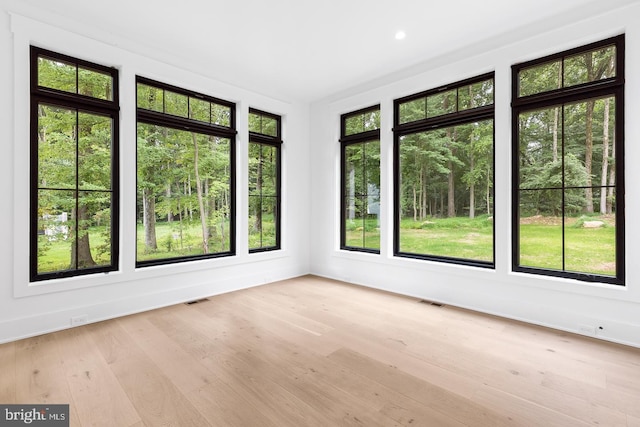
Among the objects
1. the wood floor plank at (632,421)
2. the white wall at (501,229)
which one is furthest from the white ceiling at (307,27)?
the wood floor plank at (632,421)

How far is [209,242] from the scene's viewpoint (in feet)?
16.1

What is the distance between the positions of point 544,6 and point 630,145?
1529mm

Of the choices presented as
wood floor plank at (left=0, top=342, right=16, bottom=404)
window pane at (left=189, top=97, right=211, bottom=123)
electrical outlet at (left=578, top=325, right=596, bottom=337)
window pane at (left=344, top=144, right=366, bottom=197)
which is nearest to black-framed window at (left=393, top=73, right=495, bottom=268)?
window pane at (left=344, top=144, right=366, bottom=197)

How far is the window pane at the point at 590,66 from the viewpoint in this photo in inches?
118

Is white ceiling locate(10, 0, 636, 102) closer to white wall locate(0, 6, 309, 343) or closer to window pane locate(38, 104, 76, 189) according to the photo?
white wall locate(0, 6, 309, 343)

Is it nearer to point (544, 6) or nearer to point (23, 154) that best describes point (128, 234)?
point (23, 154)

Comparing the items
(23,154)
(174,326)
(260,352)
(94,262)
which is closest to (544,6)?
(260,352)

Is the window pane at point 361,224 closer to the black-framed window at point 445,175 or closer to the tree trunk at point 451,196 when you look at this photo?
the black-framed window at point 445,175

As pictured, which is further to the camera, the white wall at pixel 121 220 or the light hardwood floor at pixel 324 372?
the white wall at pixel 121 220

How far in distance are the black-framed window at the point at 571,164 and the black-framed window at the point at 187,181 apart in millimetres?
3796

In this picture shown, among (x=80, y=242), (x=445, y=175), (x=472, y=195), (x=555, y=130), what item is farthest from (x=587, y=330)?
(x=80, y=242)

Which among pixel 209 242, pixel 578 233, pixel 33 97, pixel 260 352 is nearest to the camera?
pixel 260 352

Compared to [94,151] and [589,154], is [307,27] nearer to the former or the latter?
[94,151]

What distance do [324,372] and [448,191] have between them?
13.1 feet
